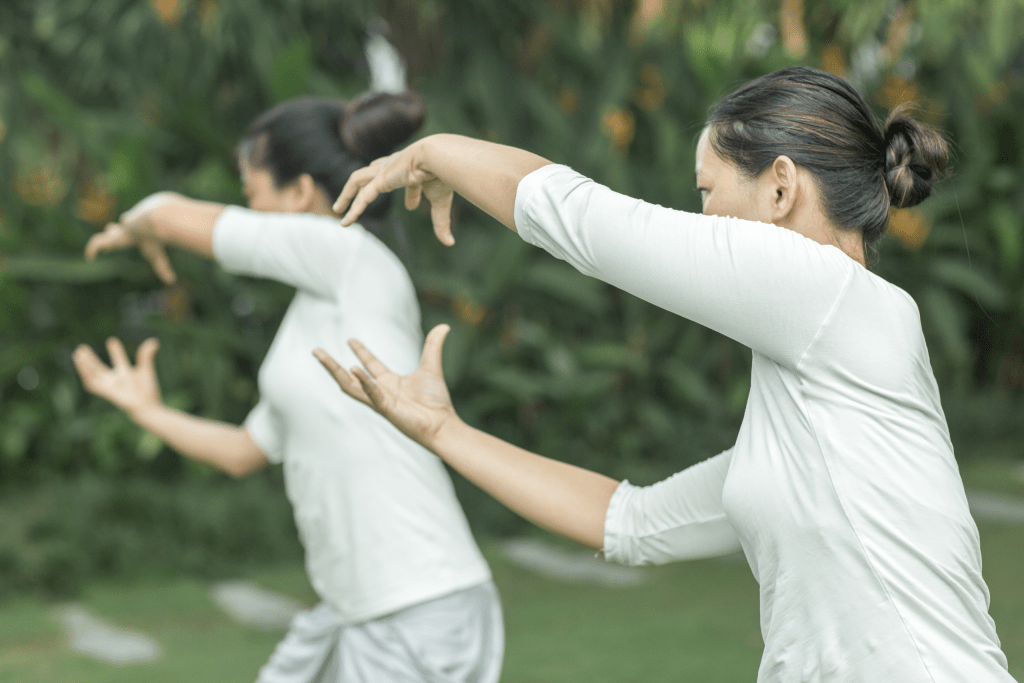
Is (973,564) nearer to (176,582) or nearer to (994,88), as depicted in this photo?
(176,582)

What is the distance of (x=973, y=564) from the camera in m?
1.11

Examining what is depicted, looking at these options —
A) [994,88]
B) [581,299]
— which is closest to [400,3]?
[581,299]

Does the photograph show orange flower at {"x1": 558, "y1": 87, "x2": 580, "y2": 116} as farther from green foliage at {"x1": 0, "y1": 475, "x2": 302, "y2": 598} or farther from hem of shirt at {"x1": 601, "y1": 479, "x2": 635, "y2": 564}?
hem of shirt at {"x1": 601, "y1": 479, "x2": 635, "y2": 564}

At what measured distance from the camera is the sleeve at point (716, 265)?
3.50 feet

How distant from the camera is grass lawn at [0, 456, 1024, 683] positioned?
3.67m

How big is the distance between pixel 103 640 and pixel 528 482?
3.38 meters

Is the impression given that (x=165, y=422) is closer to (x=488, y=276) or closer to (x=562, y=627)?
(x=562, y=627)

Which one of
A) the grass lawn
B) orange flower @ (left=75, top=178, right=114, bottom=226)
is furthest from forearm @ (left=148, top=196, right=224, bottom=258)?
orange flower @ (left=75, top=178, right=114, bottom=226)

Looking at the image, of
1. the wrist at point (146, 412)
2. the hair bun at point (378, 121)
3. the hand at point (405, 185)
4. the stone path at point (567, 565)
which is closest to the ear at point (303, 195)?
the hair bun at point (378, 121)

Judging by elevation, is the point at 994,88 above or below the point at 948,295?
above

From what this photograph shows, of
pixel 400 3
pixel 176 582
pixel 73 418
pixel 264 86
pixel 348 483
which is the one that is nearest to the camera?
pixel 348 483

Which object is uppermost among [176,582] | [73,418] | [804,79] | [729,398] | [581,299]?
[804,79]

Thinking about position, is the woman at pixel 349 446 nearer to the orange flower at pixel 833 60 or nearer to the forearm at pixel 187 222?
the forearm at pixel 187 222

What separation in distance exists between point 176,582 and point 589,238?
4.30 meters
